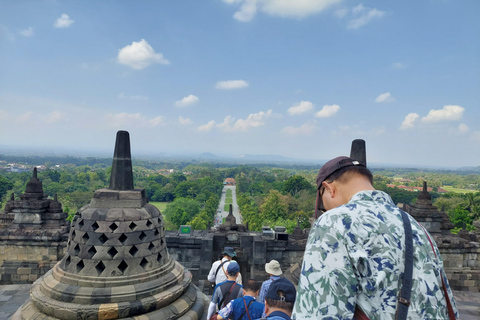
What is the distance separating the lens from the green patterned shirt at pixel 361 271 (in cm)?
112

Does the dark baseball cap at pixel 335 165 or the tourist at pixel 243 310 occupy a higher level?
the dark baseball cap at pixel 335 165

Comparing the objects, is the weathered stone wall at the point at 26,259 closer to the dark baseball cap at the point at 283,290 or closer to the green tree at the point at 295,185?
the dark baseball cap at the point at 283,290

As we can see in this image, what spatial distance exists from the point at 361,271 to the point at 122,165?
3444 mm

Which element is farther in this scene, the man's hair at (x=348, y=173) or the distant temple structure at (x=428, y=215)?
the distant temple structure at (x=428, y=215)

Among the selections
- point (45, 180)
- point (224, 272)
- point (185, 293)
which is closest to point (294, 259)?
point (224, 272)

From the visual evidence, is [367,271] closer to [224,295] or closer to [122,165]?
[224,295]

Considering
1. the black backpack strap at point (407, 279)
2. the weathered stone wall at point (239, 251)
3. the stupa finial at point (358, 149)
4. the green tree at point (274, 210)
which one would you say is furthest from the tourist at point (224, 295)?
the green tree at point (274, 210)

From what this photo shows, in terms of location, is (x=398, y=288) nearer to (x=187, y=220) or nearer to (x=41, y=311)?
(x=41, y=311)

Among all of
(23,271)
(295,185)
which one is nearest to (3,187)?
(23,271)

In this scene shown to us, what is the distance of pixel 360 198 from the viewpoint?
4.35 feet

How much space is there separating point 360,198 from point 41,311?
3.79 metres

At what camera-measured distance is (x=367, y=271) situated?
1.17m

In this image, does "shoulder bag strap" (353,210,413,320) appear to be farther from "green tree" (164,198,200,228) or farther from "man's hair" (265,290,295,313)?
"green tree" (164,198,200,228)

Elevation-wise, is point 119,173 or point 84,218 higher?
point 119,173
